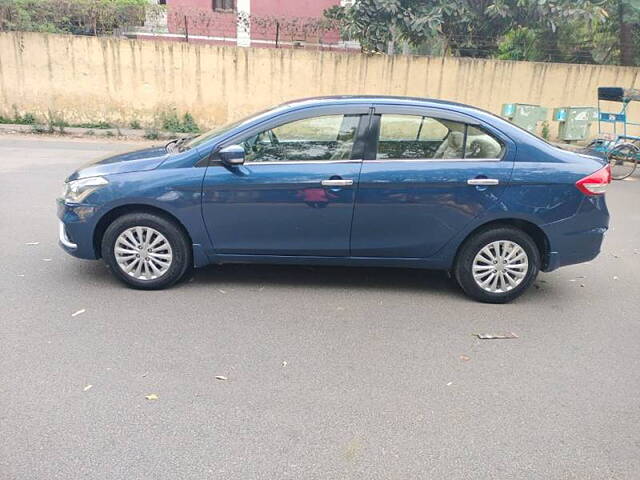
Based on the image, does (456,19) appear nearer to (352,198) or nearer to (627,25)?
(627,25)

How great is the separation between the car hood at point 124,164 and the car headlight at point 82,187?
0.06 meters

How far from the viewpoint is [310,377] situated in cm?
344

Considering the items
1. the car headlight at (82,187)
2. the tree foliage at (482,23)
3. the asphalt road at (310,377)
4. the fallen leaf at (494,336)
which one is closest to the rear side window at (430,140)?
the asphalt road at (310,377)

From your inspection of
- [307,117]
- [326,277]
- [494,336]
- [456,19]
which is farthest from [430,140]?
[456,19]

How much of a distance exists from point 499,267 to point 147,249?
2.94 metres

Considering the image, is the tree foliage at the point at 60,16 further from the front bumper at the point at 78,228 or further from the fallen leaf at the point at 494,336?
the fallen leaf at the point at 494,336

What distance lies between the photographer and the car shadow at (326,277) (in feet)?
16.1

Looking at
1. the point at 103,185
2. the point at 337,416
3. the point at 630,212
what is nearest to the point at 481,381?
the point at 337,416

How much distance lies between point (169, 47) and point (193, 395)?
44.7 ft

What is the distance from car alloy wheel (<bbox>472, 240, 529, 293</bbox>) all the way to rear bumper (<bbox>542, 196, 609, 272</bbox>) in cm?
25

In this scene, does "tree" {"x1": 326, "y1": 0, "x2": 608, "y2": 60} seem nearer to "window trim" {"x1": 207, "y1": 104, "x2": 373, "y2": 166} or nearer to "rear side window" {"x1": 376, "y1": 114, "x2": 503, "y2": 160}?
"rear side window" {"x1": 376, "y1": 114, "x2": 503, "y2": 160}

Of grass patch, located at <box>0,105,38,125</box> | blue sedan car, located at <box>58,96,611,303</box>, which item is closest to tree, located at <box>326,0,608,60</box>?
grass patch, located at <box>0,105,38,125</box>

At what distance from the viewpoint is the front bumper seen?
4461 millimetres

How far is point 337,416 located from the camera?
121 inches
